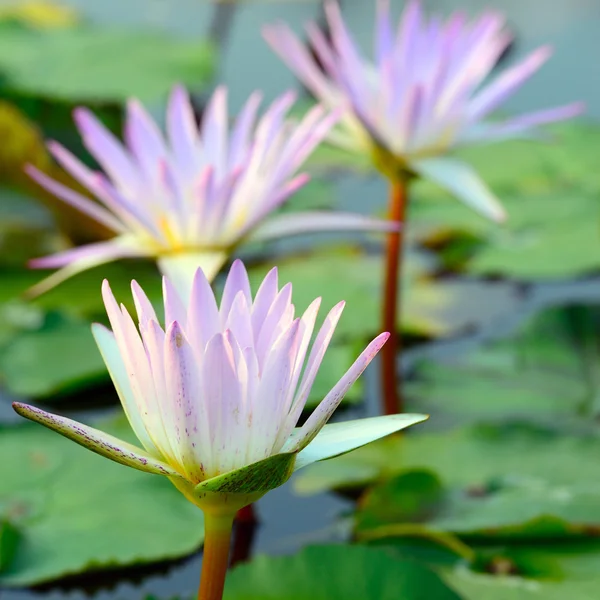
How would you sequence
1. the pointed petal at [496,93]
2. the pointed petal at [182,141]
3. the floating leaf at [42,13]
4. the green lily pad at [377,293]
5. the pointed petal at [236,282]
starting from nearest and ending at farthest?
the pointed petal at [236,282] → the pointed petal at [182,141] → the pointed petal at [496,93] → the green lily pad at [377,293] → the floating leaf at [42,13]

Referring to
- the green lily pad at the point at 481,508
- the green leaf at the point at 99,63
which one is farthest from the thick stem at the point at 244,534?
the green leaf at the point at 99,63

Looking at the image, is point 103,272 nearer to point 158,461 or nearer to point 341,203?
point 341,203

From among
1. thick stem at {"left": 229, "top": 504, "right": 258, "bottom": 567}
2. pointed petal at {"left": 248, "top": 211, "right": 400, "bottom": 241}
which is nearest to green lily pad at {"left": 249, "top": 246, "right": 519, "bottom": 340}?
pointed petal at {"left": 248, "top": 211, "right": 400, "bottom": 241}

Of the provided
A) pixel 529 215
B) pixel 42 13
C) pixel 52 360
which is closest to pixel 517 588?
pixel 52 360

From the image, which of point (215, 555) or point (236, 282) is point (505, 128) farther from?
point (215, 555)

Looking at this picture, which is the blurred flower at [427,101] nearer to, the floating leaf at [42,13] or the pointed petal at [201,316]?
the pointed petal at [201,316]

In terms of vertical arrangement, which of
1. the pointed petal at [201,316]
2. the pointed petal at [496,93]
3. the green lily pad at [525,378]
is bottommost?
the green lily pad at [525,378]
